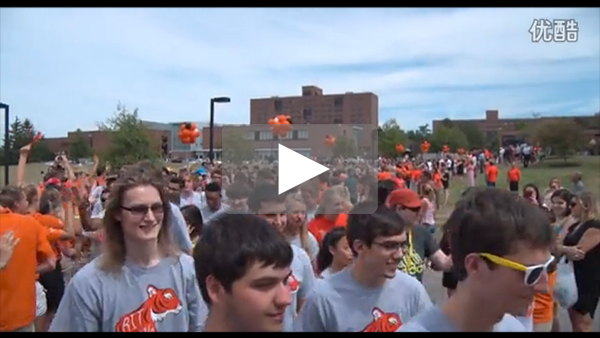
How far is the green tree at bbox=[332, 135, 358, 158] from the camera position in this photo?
2.19 meters

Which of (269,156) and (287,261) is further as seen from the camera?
(269,156)

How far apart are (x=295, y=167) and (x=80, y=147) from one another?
33.2 metres

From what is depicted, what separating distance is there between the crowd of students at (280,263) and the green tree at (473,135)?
181 feet

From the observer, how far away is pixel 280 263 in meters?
2.04

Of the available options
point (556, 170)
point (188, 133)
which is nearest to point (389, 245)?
point (188, 133)

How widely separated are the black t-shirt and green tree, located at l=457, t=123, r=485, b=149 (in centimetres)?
5276

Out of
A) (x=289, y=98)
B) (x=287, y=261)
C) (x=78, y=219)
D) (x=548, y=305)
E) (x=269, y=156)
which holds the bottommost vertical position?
(x=548, y=305)

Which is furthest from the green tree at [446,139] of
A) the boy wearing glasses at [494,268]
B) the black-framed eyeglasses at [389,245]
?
the boy wearing glasses at [494,268]

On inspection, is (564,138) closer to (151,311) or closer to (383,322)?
(383,322)

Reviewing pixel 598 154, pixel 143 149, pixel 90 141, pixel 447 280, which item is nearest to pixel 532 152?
pixel 598 154

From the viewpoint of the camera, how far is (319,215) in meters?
5.38

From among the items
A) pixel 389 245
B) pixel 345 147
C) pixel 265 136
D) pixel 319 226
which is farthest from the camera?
pixel 319 226

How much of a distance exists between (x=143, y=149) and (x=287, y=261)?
33295 millimetres
